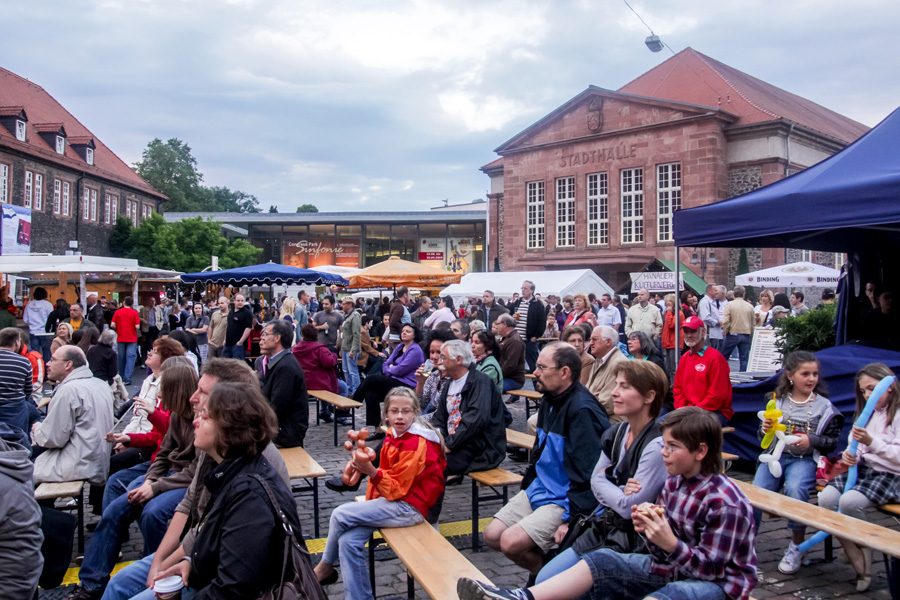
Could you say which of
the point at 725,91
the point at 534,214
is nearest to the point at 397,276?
the point at 534,214

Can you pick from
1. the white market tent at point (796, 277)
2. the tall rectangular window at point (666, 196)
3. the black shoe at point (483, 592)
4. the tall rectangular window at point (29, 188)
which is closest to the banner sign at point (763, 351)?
the white market tent at point (796, 277)

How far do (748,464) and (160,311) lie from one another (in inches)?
668

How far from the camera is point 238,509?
8.87ft

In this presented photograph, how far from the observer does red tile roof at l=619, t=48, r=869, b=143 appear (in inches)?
1271

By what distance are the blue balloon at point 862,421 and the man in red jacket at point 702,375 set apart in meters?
1.82

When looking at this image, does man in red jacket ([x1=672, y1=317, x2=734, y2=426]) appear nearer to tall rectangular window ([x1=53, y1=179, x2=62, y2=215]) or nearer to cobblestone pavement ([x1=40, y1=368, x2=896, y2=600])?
cobblestone pavement ([x1=40, y1=368, x2=896, y2=600])

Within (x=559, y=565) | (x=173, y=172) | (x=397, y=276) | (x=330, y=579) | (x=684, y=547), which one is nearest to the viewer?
(x=684, y=547)

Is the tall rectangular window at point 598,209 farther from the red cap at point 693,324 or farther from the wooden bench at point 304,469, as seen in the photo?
the wooden bench at point 304,469

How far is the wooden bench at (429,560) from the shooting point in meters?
3.43

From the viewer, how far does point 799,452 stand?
5082mm

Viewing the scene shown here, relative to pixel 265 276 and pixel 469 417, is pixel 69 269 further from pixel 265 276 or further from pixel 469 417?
pixel 469 417

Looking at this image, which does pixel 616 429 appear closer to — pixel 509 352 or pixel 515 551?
pixel 515 551

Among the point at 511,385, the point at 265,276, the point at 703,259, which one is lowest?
the point at 511,385

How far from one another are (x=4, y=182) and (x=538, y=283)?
2921cm
